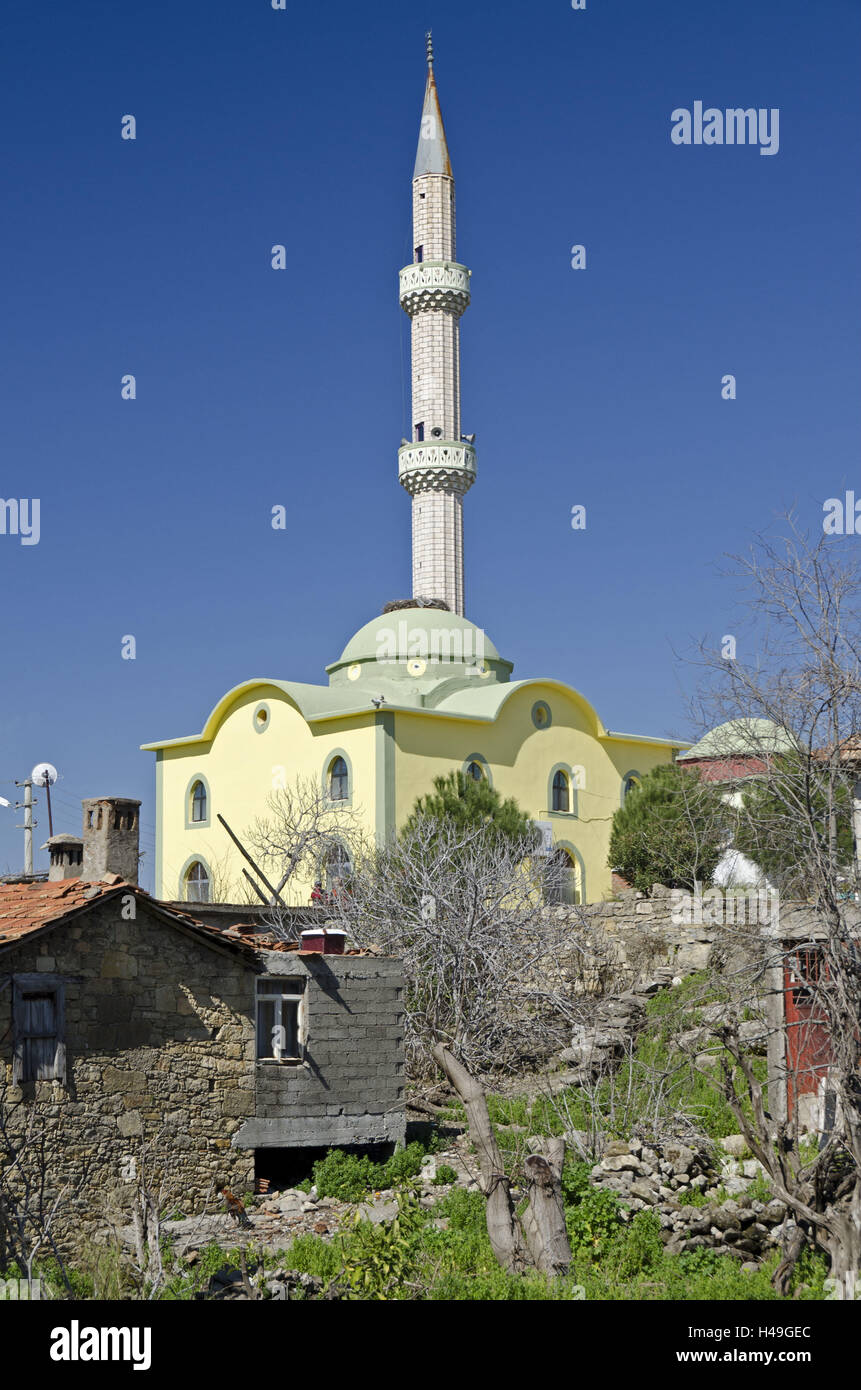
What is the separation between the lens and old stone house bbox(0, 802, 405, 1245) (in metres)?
13.7

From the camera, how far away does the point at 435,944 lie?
20.4 meters

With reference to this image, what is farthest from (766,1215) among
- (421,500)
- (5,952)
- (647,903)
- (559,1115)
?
(421,500)

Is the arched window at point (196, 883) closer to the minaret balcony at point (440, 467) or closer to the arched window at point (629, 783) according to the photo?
the arched window at point (629, 783)

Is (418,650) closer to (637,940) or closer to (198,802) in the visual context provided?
(198,802)

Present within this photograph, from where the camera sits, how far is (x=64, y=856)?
17469 millimetres

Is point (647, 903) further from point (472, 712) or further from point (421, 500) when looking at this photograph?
point (421, 500)

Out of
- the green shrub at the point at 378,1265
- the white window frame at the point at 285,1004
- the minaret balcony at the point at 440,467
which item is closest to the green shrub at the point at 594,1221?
the green shrub at the point at 378,1265

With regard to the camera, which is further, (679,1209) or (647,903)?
(647,903)

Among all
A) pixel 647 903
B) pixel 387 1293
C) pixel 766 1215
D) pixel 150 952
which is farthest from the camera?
pixel 647 903

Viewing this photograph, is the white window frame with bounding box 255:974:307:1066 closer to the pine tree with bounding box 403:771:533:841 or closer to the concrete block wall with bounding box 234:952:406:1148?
the concrete block wall with bounding box 234:952:406:1148

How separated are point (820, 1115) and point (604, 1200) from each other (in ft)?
9.09

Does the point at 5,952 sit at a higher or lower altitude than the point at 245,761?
lower

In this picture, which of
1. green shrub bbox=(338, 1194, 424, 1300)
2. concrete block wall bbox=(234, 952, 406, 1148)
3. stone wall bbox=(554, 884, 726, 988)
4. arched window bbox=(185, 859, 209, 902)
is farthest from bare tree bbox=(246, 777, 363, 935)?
green shrub bbox=(338, 1194, 424, 1300)

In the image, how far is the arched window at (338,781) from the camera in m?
32.2
